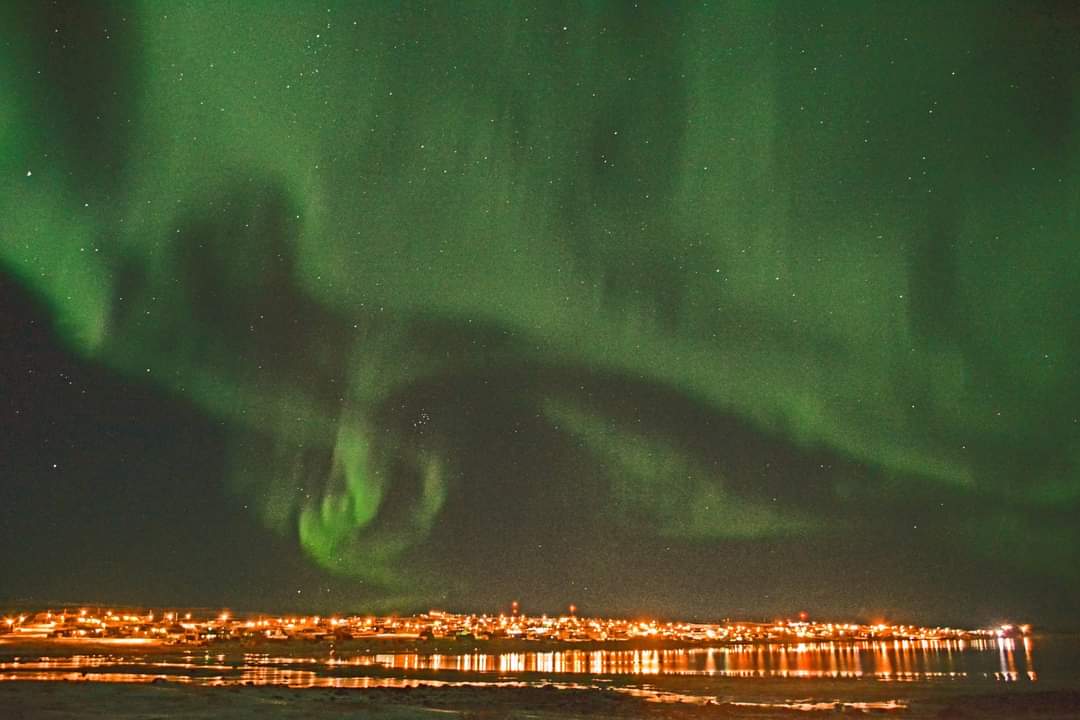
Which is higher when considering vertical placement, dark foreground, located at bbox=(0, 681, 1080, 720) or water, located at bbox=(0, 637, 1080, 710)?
water, located at bbox=(0, 637, 1080, 710)

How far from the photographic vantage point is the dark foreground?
4631cm

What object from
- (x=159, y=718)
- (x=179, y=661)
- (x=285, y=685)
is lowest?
(x=159, y=718)

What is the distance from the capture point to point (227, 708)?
48125 millimetres

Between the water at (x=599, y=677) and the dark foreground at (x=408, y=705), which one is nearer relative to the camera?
the dark foreground at (x=408, y=705)

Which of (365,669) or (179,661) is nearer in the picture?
(365,669)

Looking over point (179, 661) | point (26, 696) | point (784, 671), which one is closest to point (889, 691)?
point (784, 671)

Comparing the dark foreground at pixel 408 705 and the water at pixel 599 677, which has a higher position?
the water at pixel 599 677

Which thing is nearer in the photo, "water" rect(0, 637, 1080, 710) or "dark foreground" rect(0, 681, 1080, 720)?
"dark foreground" rect(0, 681, 1080, 720)

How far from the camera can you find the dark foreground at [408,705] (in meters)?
46.3

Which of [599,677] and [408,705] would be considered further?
[599,677]

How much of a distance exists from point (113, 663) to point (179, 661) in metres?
8.56

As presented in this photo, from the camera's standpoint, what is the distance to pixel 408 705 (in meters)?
52.4

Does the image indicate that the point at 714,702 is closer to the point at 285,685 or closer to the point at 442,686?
the point at 442,686

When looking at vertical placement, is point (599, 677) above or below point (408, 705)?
above
